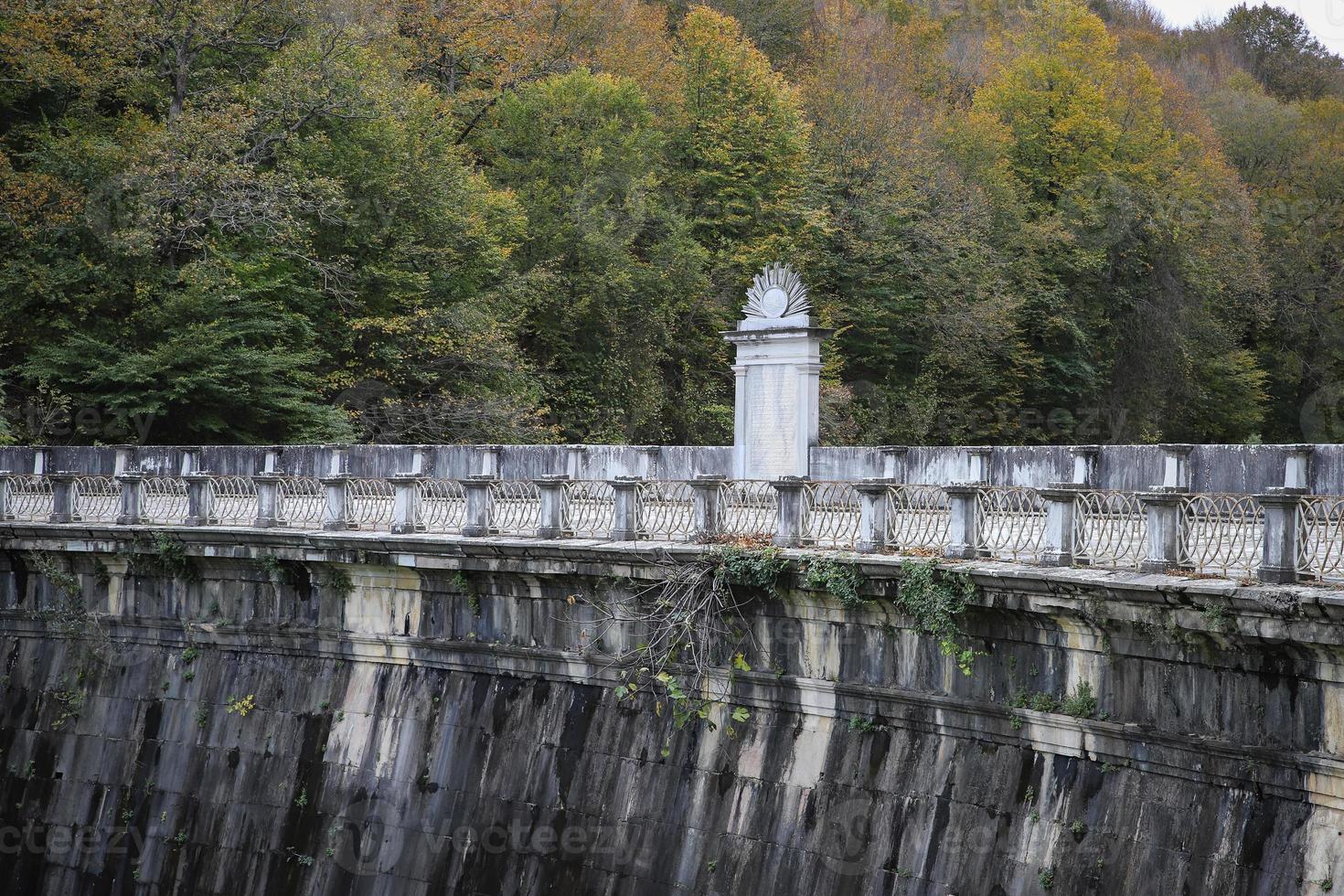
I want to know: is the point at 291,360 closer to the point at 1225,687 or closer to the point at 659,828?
the point at 659,828

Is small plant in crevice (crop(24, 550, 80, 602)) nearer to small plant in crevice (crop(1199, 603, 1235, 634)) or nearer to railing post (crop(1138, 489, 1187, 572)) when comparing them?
railing post (crop(1138, 489, 1187, 572))

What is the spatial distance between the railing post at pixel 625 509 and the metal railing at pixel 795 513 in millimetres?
12

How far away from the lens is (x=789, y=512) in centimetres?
1240

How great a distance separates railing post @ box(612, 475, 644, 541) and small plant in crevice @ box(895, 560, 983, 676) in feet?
10.4

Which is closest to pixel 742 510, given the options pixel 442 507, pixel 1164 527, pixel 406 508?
pixel 442 507

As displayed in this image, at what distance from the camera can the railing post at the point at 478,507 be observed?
46.7 ft

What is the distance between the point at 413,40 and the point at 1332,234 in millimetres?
26883

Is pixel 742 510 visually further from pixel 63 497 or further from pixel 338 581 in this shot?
pixel 63 497

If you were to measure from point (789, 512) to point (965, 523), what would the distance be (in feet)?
6.11

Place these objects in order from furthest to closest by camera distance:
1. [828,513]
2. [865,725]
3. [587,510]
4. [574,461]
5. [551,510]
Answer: [574,461], [587,510], [551,510], [828,513], [865,725]

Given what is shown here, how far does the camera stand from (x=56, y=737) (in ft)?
55.8

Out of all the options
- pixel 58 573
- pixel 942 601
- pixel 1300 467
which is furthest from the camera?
pixel 58 573

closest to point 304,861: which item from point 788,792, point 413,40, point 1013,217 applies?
point 788,792

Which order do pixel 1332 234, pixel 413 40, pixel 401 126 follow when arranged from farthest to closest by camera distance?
pixel 1332 234
pixel 413 40
pixel 401 126
